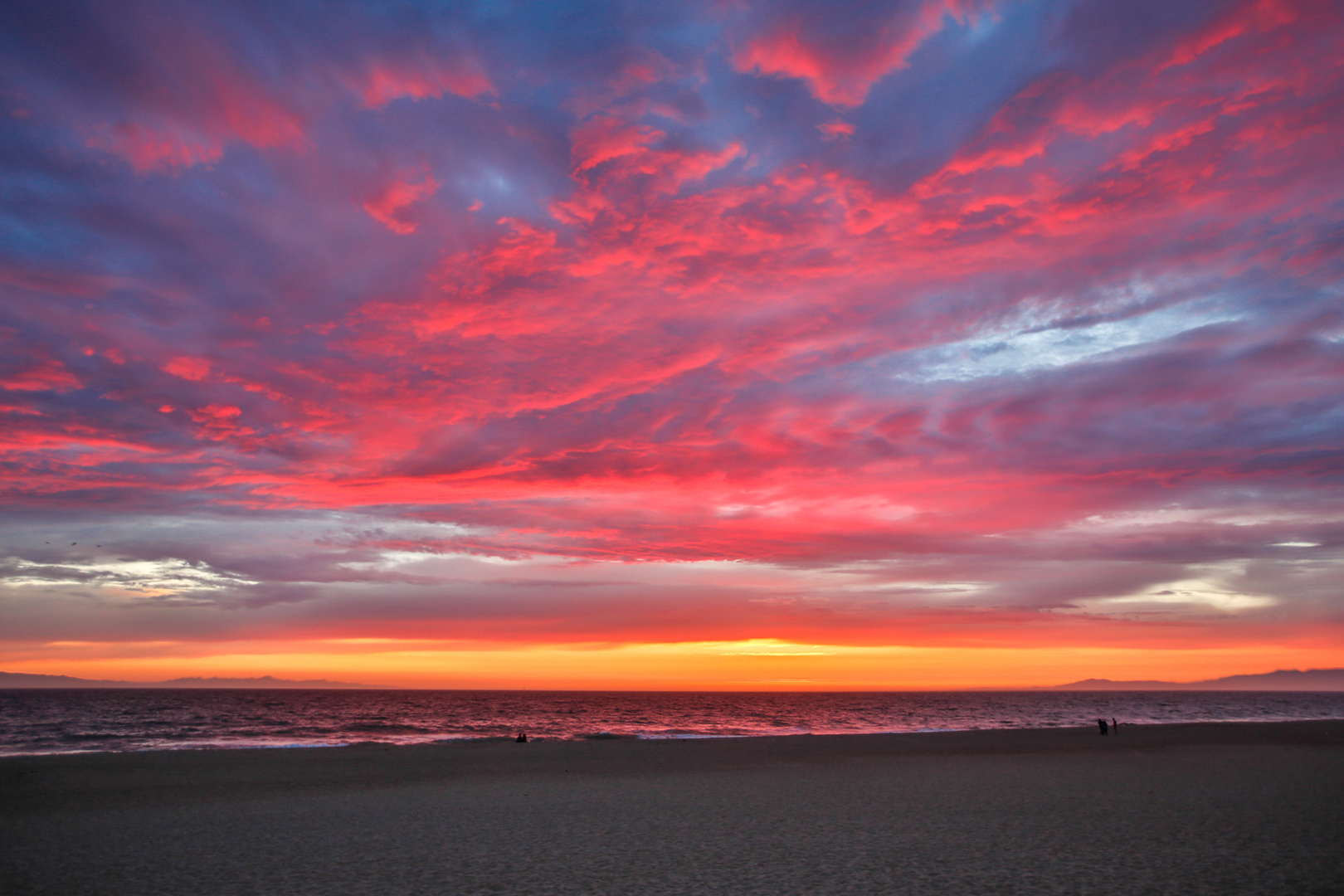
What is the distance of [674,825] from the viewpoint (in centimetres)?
1848

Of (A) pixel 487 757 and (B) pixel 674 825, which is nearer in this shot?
(B) pixel 674 825

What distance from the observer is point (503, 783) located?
2747 cm

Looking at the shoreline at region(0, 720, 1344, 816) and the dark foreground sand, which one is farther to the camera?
the shoreline at region(0, 720, 1344, 816)

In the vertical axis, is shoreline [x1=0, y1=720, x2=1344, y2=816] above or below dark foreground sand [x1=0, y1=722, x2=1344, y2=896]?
below

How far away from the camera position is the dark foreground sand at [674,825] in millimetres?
13172

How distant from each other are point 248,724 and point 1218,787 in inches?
3239

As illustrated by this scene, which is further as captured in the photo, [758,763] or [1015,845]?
[758,763]

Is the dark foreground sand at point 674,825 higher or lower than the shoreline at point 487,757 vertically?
higher

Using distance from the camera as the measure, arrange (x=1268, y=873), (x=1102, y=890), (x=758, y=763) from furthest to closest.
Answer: (x=758, y=763), (x=1268, y=873), (x=1102, y=890)

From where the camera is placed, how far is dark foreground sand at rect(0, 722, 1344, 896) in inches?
519

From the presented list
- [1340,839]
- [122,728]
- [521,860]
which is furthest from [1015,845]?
[122,728]

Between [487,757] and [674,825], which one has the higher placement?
[674,825]

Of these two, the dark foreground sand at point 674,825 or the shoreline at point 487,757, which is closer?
the dark foreground sand at point 674,825

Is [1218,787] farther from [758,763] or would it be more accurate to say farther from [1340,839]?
[758,763]
